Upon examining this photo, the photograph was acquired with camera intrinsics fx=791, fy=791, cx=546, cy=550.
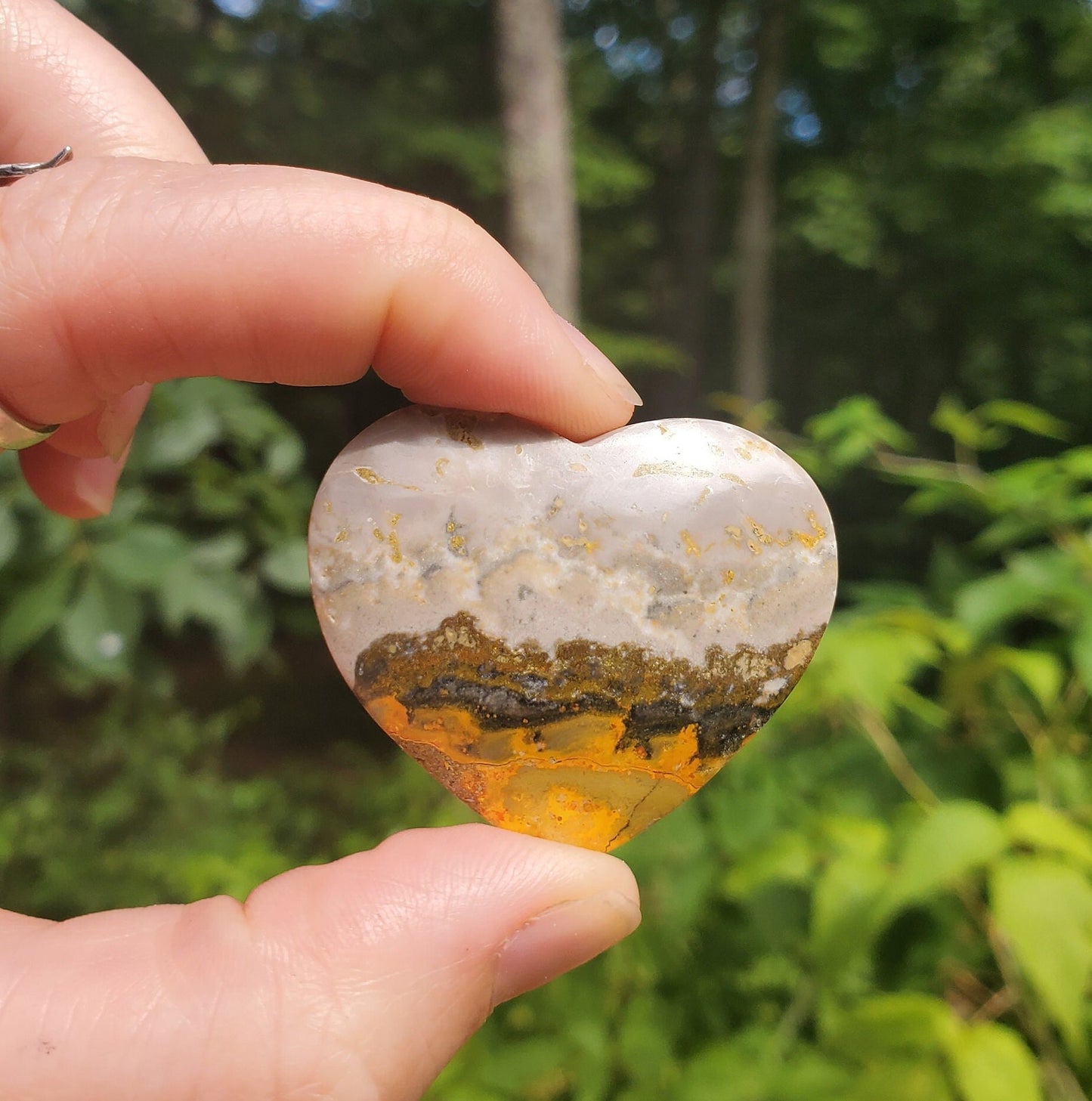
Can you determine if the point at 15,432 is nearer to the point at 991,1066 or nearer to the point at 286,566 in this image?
the point at 286,566

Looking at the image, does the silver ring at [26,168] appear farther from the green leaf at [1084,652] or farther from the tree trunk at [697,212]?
the tree trunk at [697,212]

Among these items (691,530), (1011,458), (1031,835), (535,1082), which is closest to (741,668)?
(691,530)

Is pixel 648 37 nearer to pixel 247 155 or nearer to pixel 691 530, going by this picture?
pixel 247 155

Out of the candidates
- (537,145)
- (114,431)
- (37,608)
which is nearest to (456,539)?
(114,431)

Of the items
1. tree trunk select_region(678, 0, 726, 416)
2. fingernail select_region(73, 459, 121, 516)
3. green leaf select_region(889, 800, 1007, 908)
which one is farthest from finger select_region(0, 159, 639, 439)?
tree trunk select_region(678, 0, 726, 416)

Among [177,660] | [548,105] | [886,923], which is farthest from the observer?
[177,660]

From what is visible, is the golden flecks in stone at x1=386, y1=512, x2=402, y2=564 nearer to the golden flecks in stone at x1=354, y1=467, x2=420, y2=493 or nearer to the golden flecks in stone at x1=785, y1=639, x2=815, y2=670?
the golden flecks in stone at x1=354, y1=467, x2=420, y2=493

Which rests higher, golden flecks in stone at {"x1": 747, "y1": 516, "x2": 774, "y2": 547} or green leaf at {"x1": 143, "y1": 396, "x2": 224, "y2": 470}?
golden flecks in stone at {"x1": 747, "y1": 516, "x2": 774, "y2": 547}
